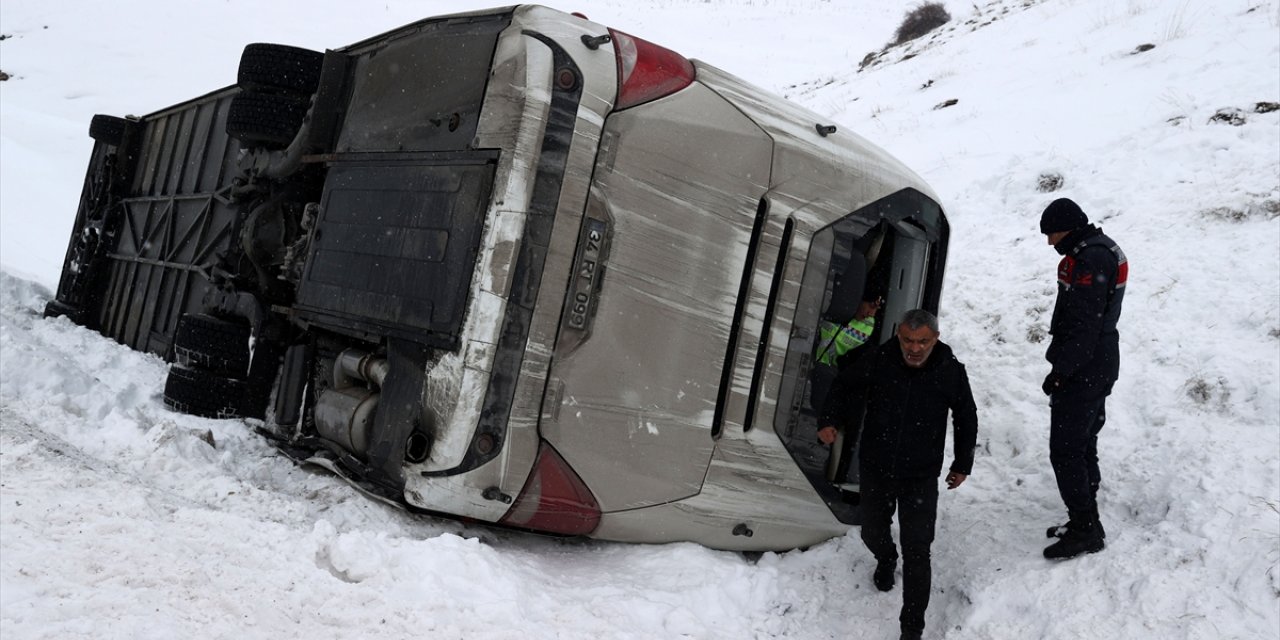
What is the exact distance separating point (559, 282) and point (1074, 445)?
2.31 metres

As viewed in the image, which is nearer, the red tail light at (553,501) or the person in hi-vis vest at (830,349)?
the red tail light at (553,501)

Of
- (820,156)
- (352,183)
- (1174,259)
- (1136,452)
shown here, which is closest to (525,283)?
(352,183)

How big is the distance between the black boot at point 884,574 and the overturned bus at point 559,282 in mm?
335

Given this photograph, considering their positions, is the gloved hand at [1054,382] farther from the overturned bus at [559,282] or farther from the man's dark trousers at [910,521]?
the overturned bus at [559,282]

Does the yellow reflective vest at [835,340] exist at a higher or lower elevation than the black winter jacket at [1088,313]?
lower

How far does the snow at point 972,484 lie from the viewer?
9.40ft

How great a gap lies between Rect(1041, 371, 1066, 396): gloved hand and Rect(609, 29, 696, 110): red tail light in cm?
200

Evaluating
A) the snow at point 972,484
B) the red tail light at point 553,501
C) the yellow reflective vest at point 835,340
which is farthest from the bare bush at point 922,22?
the red tail light at point 553,501

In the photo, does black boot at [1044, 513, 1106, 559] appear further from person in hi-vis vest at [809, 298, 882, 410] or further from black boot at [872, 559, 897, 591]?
person in hi-vis vest at [809, 298, 882, 410]

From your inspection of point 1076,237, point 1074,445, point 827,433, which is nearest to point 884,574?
point 827,433

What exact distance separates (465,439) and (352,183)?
1.40 metres

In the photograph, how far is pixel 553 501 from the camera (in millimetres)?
3436

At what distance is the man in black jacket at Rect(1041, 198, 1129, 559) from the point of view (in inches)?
142

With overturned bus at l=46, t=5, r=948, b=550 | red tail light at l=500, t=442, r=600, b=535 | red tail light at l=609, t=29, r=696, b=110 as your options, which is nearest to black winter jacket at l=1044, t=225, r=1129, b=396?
overturned bus at l=46, t=5, r=948, b=550
